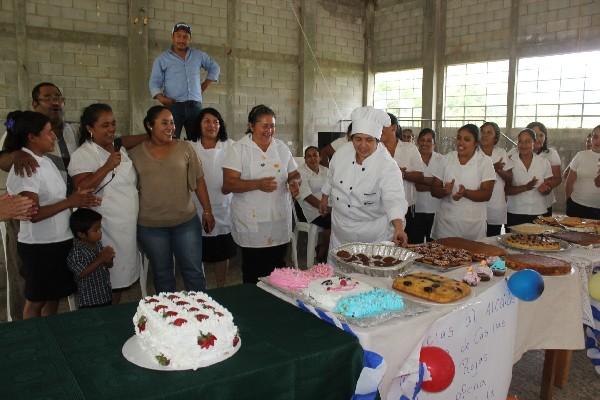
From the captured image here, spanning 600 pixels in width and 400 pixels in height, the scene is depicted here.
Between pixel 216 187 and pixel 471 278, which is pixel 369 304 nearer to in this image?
pixel 471 278

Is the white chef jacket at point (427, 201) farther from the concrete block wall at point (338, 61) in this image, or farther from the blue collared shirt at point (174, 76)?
the concrete block wall at point (338, 61)

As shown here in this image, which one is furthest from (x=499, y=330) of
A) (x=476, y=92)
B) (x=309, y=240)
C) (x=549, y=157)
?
(x=476, y=92)

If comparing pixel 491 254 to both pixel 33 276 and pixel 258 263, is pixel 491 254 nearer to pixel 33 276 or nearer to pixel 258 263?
pixel 258 263

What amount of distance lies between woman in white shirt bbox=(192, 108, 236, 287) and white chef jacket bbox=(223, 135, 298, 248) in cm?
46

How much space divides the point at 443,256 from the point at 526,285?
1.67 feet

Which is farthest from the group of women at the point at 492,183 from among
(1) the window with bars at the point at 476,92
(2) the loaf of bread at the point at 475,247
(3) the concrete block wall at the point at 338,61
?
(3) the concrete block wall at the point at 338,61

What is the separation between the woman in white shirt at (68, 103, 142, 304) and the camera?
287cm

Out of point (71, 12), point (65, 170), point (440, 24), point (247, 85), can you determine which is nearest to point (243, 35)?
point (247, 85)

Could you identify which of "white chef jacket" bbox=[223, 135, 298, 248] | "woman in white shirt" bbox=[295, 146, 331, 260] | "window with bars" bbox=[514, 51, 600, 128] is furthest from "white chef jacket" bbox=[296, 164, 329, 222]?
"window with bars" bbox=[514, 51, 600, 128]

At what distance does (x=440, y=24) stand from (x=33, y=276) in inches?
439

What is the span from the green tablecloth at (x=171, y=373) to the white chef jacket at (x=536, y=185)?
127 inches

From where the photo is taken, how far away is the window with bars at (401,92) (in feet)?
40.8

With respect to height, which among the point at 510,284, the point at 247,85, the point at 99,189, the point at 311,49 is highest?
the point at 311,49

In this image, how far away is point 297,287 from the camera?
2.02m
